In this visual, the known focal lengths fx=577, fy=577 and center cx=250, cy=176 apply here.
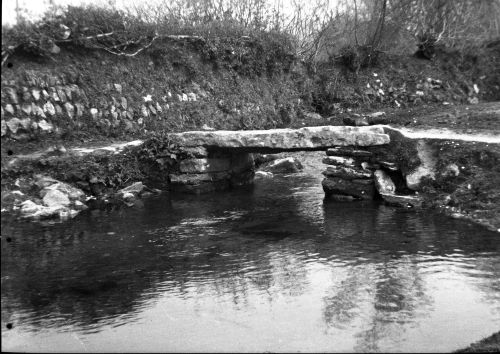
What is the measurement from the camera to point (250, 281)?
24.0ft

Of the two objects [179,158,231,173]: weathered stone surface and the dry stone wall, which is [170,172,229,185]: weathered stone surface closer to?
[179,158,231,173]: weathered stone surface

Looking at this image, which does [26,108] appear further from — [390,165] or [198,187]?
[390,165]

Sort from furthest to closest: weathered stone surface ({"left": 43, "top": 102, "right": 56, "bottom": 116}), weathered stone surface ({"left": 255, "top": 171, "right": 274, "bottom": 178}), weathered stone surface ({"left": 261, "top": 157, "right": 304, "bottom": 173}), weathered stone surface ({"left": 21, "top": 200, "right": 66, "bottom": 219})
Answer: weathered stone surface ({"left": 261, "top": 157, "right": 304, "bottom": 173}) → weathered stone surface ({"left": 255, "top": 171, "right": 274, "bottom": 178}) → weathered stone surface ({"left": 43, "top": 102, "right": 56, "bottom": 116}) → weathered stone surface ({"left": 21, "top": 200, "right": 66, "bottom": 219})

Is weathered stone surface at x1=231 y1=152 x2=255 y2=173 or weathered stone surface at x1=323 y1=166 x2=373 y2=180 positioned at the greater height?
weathered stone surface at x1=231 y1=152 x2=255 y2=173

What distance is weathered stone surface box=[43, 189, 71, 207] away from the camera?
1112 centimetres

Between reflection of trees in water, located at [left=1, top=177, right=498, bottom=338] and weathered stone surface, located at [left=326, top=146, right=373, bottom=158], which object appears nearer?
reflection of trees in water, located at [left=1, top=177, right=498, bottom=338]

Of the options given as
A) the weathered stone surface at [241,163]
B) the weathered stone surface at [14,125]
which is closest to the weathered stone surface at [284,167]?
the weathered stone surface at [241,163]

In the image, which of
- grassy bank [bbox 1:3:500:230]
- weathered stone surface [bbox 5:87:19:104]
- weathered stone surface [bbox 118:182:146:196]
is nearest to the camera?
weathered stone surface [bbox 5:87:19:104]

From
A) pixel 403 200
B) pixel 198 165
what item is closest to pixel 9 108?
pixel 198 165

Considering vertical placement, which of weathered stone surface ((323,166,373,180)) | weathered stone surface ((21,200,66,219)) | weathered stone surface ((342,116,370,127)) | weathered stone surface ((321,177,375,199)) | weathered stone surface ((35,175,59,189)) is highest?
weathered stone surface ((342,116,370,127))

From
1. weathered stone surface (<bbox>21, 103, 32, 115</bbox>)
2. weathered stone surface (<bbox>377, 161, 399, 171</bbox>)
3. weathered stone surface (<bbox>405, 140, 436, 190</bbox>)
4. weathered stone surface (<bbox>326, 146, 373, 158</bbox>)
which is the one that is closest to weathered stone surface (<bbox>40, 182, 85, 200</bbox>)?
weathered stone surface (<bbox>21, 103, 32, 115</bbox>)

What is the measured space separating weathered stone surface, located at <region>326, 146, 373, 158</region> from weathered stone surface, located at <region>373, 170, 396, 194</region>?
47cm

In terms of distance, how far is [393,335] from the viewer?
5.48m

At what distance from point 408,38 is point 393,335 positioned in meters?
22.0
